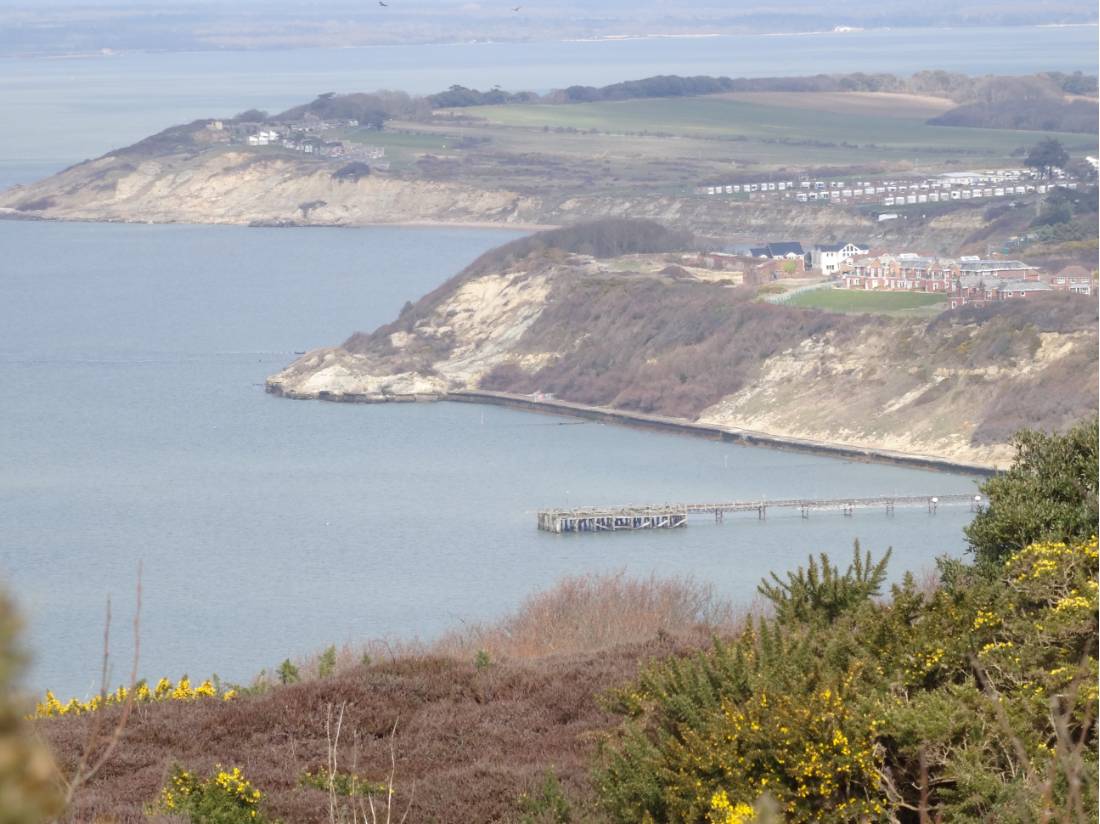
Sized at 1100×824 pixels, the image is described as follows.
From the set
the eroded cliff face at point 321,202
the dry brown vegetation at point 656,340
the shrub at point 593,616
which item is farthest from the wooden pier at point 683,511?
the eroded cliff face at point 321,202

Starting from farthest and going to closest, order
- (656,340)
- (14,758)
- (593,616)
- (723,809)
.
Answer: (656,340), (593,616), (723,809), (14,758)

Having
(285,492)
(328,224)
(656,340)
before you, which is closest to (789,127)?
(328,224)

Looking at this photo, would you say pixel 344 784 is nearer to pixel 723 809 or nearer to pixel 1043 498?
pixel 723 809

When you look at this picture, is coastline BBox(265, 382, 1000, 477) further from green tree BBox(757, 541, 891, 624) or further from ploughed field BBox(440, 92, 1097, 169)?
ploughed field BBox(440, 92, 1097, 169)

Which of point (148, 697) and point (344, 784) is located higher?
point (344, 784)

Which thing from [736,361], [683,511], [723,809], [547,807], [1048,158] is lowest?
[683,511]

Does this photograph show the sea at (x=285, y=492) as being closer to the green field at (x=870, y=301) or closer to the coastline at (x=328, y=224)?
the green field at (x=870, y=301)

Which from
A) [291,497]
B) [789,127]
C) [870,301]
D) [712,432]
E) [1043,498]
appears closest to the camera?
[1043,498]
